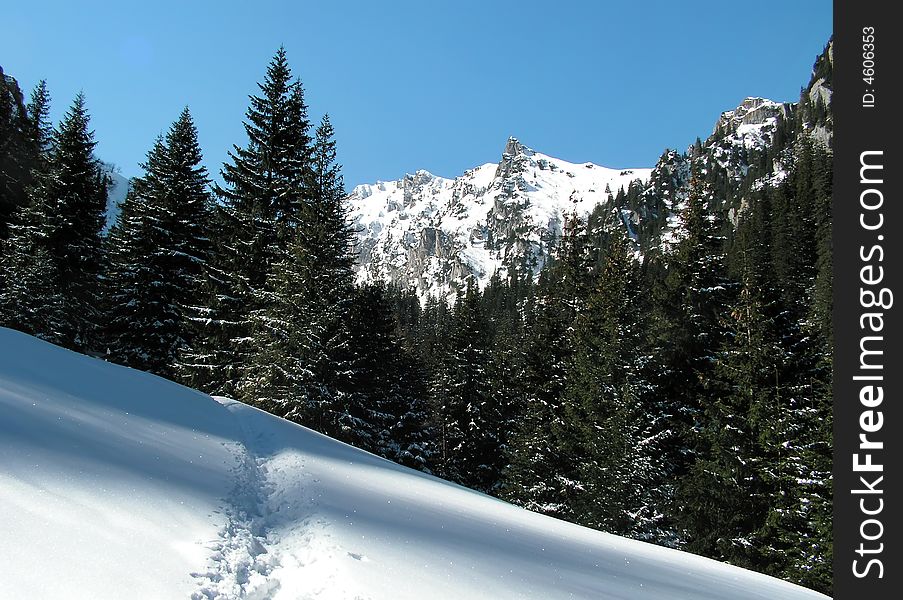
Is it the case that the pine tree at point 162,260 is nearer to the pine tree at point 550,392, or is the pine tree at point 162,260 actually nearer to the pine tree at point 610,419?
the pine tree at point 550,392

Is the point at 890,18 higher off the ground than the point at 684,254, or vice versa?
the point at 684,254

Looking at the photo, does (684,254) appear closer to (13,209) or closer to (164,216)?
(164,216)

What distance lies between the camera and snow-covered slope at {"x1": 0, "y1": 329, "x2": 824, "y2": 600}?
4.02 meters

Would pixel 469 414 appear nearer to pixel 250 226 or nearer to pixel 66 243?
pixel 250 226

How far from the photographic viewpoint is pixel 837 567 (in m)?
5.16

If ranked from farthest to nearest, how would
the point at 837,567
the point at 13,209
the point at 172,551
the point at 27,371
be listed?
the point at 13,209, the point at 27,371, the point at 837,567, the point at 172,551

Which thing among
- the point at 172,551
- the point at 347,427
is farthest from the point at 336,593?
the point at 347,427

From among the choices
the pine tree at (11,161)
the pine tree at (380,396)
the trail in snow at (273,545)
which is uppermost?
the pine tree at (11,161)

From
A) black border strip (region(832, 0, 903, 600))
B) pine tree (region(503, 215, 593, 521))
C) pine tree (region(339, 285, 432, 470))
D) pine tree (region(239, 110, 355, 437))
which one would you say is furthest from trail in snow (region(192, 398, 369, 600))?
pine tree (region(503, 215, 593, 521))

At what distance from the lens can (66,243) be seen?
23312mm

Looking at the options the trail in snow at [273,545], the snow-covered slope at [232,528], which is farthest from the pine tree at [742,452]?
the trail in snow at [273,545]

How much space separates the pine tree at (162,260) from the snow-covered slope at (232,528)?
14.0 meters

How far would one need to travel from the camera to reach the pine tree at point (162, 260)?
22891 millimetres

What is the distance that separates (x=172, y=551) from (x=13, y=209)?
120 ft
